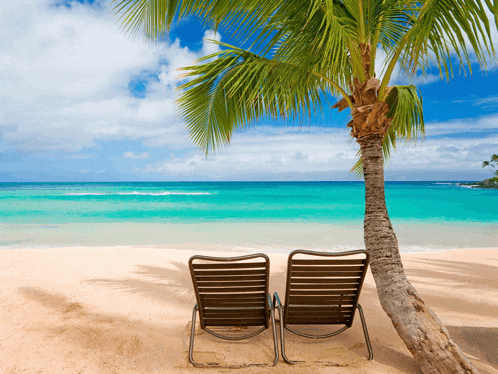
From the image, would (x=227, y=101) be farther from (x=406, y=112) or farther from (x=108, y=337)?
(x=108, y=337)

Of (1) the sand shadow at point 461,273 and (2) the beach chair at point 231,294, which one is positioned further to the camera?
(1) the sand shadow at point 461,273

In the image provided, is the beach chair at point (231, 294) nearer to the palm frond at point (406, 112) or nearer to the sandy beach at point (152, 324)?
the sandy beach at point (152, 324)

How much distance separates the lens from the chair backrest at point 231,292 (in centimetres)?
266

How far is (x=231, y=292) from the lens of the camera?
282 cm

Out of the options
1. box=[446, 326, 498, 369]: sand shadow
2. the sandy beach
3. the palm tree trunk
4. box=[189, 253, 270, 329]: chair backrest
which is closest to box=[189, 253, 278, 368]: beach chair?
box=[189, 253, 270, 329]: chair backrest

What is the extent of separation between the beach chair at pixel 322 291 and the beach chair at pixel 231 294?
190mm

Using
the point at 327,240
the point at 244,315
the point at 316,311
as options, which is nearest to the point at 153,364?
the point at 244,315

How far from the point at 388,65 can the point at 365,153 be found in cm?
107

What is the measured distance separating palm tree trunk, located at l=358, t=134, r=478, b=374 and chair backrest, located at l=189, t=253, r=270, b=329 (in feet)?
3.83

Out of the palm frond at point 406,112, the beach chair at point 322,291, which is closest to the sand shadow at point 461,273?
the palm frond at point 406,112

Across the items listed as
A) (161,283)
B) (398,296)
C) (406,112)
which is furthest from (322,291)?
(406,112)

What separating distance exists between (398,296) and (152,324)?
2603 mm

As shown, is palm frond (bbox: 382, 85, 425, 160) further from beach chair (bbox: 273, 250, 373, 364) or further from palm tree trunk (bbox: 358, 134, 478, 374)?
beach chair (bbox: 273, 250, 373, 364)

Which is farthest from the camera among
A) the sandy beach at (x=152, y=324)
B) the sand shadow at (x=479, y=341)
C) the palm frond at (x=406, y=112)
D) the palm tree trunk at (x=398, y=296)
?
the palm frond at (x=406, y=112)
